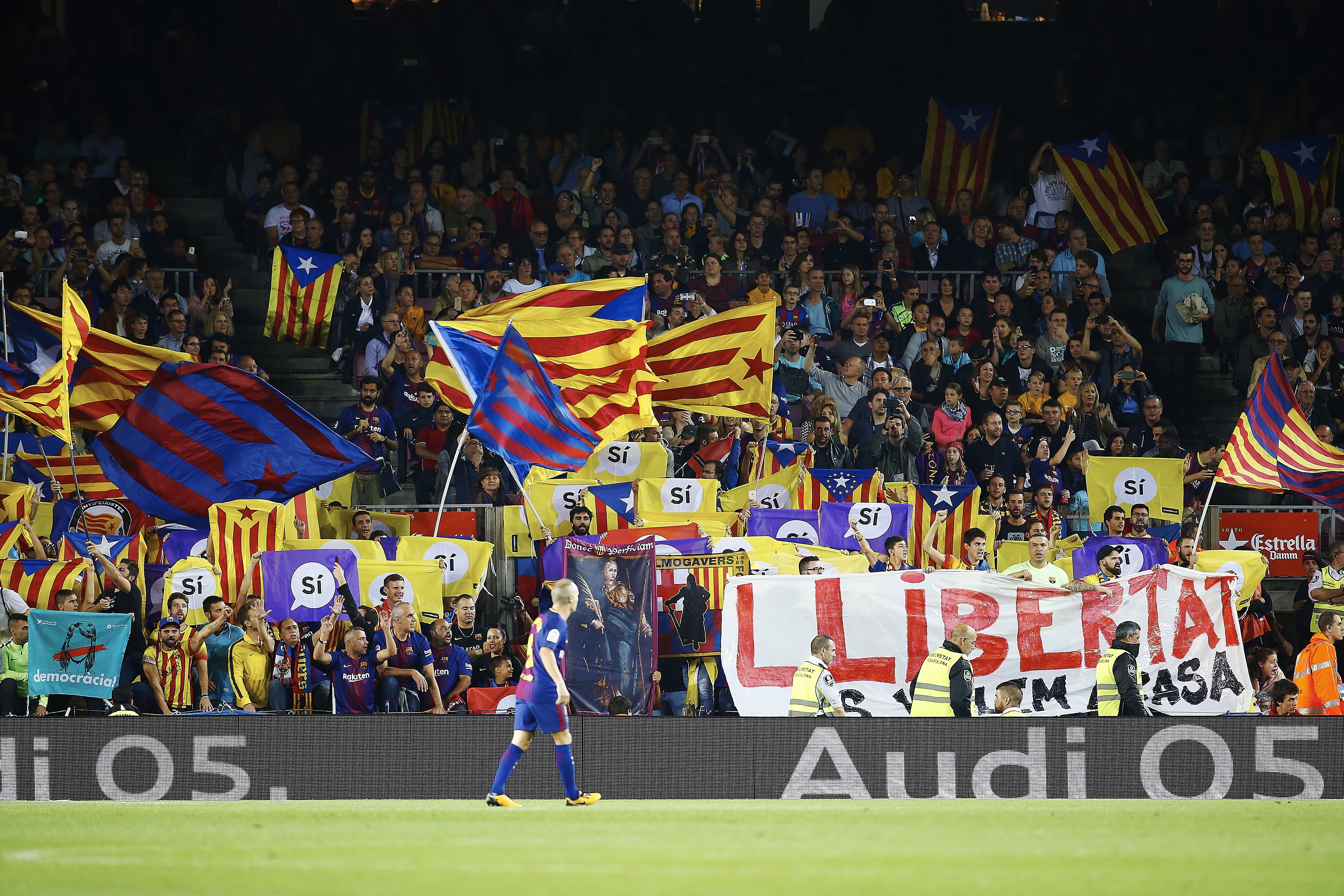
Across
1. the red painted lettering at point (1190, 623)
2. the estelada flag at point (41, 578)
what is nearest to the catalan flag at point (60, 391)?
the estelada flag at point (41, 578)

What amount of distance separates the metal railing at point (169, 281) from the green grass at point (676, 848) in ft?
31.1

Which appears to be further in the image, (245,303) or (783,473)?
(245,303)

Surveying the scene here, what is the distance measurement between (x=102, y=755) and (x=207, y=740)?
0.80 m

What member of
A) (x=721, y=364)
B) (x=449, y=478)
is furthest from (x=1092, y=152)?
(x=449, y=478)

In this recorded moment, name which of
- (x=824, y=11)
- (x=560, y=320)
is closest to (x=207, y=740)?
(x=560, y=320)

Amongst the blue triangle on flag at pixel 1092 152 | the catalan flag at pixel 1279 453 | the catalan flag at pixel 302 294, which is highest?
the blue triangle on flag at pixel 1092 152

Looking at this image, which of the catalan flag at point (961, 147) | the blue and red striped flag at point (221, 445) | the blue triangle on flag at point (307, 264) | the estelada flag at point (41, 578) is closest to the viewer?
the blue and red striped flag at point (221, 445)

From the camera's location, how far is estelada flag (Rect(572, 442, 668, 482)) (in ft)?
57.0

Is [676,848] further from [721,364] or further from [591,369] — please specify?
[721,364]

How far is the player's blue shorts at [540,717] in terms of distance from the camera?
38.5ft

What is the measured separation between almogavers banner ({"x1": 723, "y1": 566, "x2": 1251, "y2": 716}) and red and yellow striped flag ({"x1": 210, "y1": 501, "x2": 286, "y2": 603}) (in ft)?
14.3

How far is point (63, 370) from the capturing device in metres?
14.6

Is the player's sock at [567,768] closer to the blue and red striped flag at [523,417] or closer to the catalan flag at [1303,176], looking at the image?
the blue and red striped flag at [523,417]

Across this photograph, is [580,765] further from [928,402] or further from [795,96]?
[795,96]
